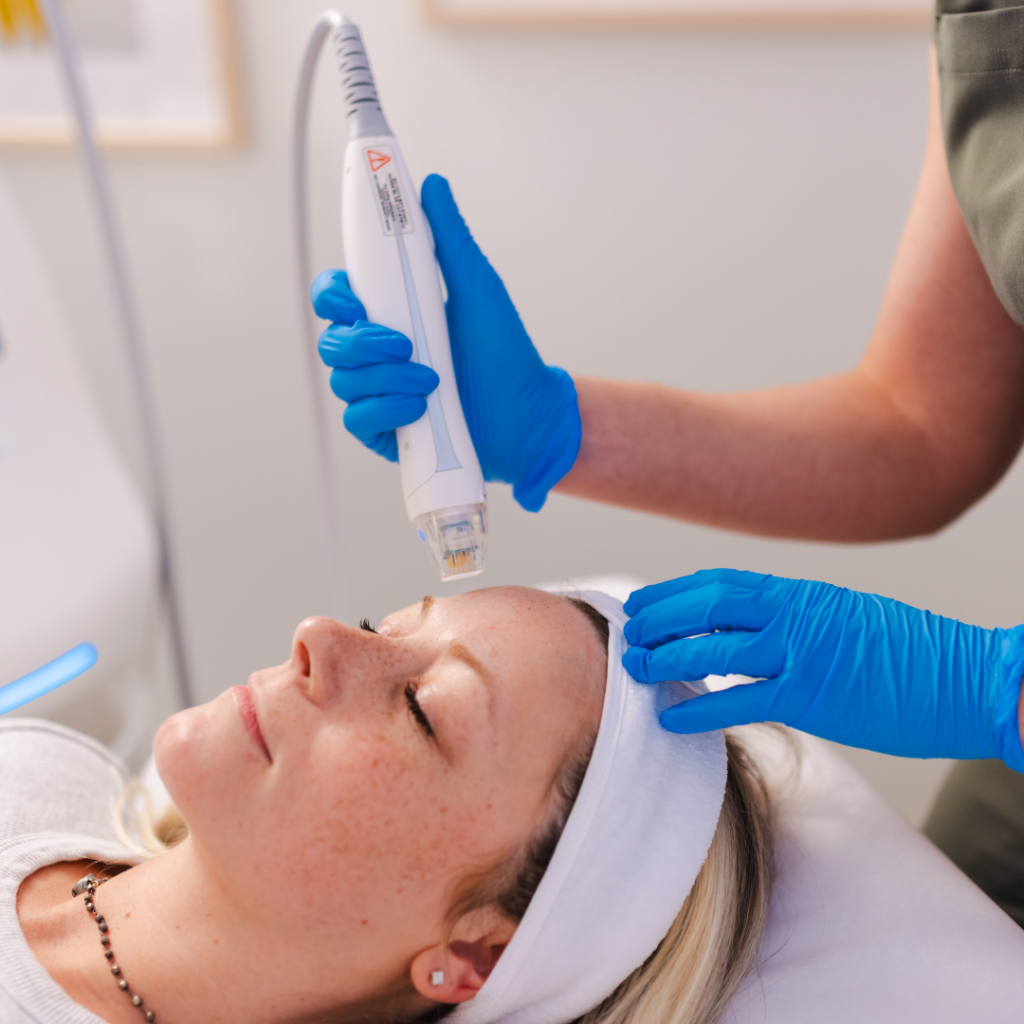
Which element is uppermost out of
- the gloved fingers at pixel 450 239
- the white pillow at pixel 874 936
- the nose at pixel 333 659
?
the gloved fingers at pixel 450 239

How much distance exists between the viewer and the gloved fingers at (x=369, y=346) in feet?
3.18

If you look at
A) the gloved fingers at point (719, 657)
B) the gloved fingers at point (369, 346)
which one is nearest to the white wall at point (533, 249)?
the gloved fingers at point (369, 346)

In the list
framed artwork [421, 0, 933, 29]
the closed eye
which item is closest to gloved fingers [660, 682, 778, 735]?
the closed eye

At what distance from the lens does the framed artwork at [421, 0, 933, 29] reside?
1.70 meters

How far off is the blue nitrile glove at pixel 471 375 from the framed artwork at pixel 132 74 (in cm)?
89

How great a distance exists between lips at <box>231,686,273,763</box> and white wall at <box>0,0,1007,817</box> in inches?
45.4

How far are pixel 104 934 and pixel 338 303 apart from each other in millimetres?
724

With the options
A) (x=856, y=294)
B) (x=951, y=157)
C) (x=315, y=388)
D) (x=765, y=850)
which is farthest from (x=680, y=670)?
(x=856, y=294)

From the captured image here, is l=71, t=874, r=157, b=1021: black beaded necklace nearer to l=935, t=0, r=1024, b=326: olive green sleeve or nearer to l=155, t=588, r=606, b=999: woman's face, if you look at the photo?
l=155, t=588, r=606, b=999: woman's face

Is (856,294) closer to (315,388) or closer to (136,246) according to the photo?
(315,388)

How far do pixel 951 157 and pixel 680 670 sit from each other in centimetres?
71

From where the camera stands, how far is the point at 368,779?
2.78 ft

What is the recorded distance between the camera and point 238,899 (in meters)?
0.88

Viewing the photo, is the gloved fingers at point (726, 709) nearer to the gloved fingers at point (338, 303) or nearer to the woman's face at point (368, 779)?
the woman's face at point (368, 779)
